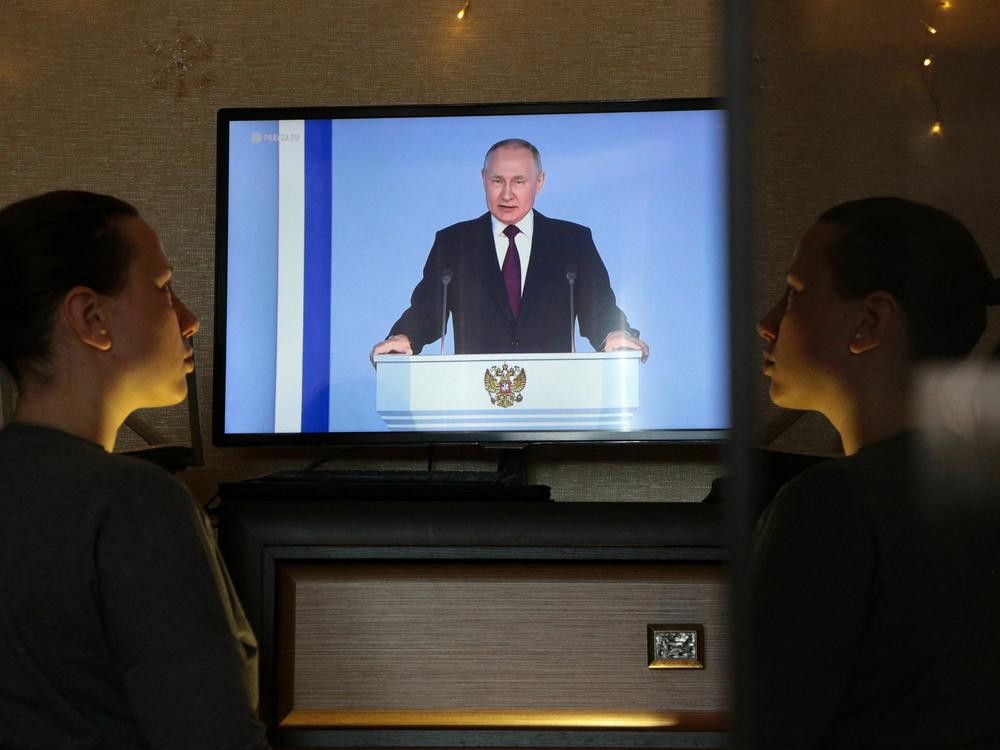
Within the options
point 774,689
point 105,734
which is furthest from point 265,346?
point 774,689

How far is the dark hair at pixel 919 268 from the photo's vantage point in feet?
0.41

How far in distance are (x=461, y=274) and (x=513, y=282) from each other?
0.29 ft

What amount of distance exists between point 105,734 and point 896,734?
37.4 inches

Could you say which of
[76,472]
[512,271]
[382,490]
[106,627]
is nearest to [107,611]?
[106,627]

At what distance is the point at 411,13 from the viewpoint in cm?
195

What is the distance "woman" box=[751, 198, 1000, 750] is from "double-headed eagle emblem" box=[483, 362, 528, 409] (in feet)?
Result: 5.09

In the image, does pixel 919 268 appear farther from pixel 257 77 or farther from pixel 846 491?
pixel 257 77

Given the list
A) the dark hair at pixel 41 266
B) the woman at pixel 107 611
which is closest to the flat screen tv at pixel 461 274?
the dark hair at pixel 41 266

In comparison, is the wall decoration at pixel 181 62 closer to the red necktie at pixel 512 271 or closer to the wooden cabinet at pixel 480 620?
the red necktie at pixel 512 271

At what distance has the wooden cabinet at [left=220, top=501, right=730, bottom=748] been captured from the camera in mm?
1262

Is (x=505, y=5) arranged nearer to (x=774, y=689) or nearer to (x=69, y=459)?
(x=69, y=459)

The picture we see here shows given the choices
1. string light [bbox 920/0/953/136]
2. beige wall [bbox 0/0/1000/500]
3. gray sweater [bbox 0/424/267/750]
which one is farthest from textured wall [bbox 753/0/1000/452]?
beige wall [bbox 0/0/1000/500]

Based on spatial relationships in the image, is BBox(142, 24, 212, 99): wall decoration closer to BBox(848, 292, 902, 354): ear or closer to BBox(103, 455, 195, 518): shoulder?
BBox(103, 455, 195, 518): shoulder

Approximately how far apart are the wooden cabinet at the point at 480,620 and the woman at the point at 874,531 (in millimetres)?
1143
